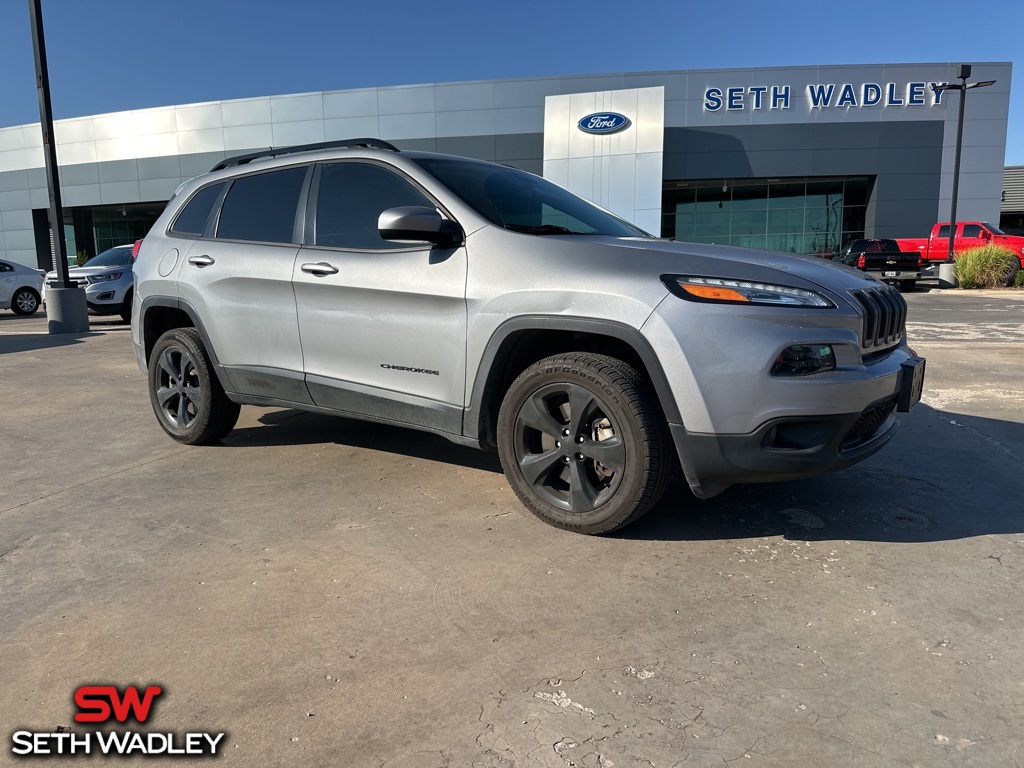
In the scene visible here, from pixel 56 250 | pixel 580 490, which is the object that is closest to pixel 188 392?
pixel 580 490

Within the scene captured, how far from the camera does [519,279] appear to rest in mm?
3146

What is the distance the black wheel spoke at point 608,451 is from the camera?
298 cm

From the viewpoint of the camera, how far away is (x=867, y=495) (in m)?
3.66

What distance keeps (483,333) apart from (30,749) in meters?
2.12

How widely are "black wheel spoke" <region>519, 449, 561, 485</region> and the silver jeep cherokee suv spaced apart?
11 mm

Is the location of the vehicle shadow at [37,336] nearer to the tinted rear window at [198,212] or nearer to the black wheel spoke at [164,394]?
the black wheel spoke at [164,394]

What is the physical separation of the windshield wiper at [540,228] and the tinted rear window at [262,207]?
4.64 feet

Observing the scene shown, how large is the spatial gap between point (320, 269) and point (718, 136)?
94.7 feet

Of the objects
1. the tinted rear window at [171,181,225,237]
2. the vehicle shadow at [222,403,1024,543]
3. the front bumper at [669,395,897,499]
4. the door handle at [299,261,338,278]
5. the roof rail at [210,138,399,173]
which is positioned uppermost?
the roof rail at [210,138,399,173]

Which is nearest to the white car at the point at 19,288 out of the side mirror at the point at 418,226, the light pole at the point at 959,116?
the side mirror at the point at 418,226

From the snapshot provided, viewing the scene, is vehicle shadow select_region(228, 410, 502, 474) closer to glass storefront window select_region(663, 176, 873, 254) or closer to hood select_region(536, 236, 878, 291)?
hood select_region(536, 236, 878, 291)

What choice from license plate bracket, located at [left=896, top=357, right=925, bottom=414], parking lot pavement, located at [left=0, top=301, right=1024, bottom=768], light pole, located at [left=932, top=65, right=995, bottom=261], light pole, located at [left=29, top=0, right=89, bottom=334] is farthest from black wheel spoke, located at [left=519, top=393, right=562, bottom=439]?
light pole, located at [left=932, top=65, right=995, bottom=261]

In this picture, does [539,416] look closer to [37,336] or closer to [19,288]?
[37,336]

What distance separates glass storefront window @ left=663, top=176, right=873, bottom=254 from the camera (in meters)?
31.1
